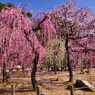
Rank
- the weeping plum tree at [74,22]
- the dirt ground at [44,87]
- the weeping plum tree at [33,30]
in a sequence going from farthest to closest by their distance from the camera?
the weeping plum tree at [74,22], the dirt ground at [44,87], the weeping plum tree at [33,30]

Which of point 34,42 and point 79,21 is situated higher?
point 79,21

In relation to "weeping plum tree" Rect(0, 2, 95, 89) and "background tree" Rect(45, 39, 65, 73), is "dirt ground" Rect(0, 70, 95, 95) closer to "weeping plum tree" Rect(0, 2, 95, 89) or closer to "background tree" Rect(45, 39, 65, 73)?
"weeping plum tree" Rect(0, 2, 95, 89)

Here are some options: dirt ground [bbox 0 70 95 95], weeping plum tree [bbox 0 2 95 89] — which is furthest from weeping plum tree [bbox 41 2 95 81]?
dirt ground [bbox 0 70 95 95]

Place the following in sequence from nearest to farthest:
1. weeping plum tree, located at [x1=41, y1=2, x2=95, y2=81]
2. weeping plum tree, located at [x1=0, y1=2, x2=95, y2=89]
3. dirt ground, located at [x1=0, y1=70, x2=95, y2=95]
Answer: weeping plum tree, located at [x1=0, y1=2, x2=95, y2=89] → dirt ground, located at [x1=0, y1=70, x2=95, y2=95] → weeping plum tree, located at [x1=41, y1=2, x2=95, y2=81]

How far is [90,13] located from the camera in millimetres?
7441

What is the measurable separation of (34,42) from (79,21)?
483 cm

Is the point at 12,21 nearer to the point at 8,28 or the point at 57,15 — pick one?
the point at 8,28

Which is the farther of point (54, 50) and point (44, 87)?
point (54, 50)

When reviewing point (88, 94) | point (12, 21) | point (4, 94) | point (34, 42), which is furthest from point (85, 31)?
point (4, 94)

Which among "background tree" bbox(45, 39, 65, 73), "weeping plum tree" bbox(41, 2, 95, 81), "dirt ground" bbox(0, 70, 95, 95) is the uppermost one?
"weeping plum tree" bbox(41, 2, 95, 81)

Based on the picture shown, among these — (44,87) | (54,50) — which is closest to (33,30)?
(44,87)

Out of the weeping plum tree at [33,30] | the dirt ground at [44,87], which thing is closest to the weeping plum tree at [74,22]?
the weeping plum tree at [33,30]

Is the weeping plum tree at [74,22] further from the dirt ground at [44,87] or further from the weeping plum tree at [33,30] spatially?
the dirt ground at [44,87]

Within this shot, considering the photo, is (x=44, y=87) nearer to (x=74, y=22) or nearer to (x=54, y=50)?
(x=54, y=50)
